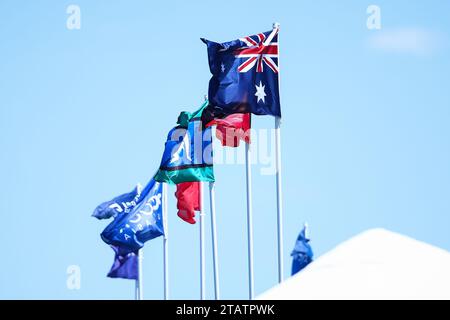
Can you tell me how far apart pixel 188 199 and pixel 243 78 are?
31.6 feet

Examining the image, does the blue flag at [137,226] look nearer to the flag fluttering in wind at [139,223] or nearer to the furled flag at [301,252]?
the flag fluttering in wind at [139,223]

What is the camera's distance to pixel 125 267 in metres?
53.5

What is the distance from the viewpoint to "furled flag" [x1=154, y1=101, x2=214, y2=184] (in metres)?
38.7

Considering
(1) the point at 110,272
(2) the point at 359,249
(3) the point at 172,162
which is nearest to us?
(2) the point at 359,249

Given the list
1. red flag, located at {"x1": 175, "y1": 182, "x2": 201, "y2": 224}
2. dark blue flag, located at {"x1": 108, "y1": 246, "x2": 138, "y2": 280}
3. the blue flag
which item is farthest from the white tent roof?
dark blue flag, located at {"x1": 108, "y1": 246, "x2": 138, "y2": 280}

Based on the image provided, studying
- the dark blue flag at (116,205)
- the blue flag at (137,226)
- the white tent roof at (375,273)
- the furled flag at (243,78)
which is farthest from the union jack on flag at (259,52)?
the dark blue flag at (116,205)

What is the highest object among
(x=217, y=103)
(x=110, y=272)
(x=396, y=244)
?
(x=217, y=103)

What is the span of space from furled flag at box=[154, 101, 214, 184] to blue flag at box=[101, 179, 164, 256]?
469cm

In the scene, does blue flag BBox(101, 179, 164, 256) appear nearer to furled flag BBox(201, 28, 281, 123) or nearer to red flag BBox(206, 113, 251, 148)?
red flag BBox(206, 113, 251, 148)

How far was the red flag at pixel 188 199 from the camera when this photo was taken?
1674 inches

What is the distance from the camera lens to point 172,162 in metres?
38.9

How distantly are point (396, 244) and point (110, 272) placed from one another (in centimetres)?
3211
